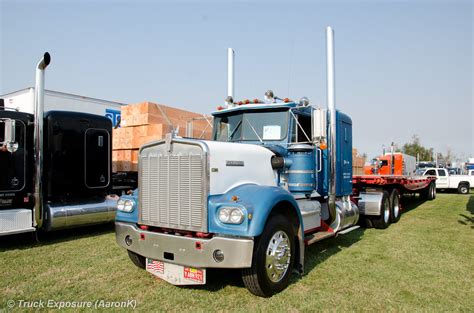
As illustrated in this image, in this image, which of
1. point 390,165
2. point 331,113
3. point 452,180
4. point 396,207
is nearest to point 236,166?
point 331,113

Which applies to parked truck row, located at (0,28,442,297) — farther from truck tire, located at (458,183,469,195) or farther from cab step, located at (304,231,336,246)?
truck tire, located at (458,183,469,195)

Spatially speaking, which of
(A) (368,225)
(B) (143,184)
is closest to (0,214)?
(B) (143,184)

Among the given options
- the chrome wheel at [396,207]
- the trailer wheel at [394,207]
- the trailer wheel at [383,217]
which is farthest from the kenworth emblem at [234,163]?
the chrome wheel at [396,207]

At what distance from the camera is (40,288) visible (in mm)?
4602

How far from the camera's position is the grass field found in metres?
4.14

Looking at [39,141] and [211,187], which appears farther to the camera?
[39,141]

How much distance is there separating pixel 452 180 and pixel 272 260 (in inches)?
955

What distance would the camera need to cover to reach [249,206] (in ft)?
13.0

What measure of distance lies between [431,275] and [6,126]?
23.6ft

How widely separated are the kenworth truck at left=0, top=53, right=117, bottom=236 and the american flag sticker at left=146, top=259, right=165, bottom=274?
3430mm

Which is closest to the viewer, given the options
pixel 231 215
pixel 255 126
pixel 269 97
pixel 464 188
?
pixel 231 215

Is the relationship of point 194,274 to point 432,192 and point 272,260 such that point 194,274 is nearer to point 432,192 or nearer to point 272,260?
point 272,260

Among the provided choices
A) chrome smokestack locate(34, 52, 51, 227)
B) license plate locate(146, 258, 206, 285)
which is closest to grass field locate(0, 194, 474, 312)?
license plate locate(146, 258, 206, 285)

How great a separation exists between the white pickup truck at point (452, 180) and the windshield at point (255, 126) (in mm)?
21630
